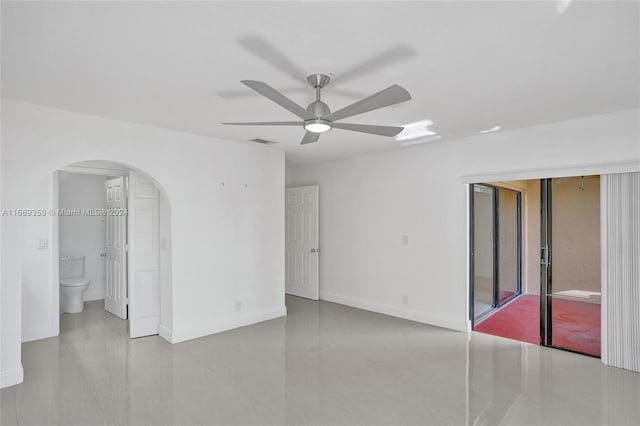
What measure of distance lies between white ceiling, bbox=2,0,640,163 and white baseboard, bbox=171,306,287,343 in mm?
2466

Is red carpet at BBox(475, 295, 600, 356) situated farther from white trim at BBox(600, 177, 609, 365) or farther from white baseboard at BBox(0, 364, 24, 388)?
white baseboard at BBox(0, 364, 24, 388)

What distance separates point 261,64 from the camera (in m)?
2.37

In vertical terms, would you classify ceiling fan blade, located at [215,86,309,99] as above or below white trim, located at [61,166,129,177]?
above

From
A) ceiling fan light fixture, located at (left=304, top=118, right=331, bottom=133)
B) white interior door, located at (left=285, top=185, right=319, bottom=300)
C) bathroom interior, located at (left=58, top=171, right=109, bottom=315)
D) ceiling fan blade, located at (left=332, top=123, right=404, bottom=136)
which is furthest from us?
white interior door, located at (left=285, top=185, right=319, bottom=300)

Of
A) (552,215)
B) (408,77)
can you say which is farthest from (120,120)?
(552,215)

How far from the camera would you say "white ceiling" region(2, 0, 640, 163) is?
1.82 metres

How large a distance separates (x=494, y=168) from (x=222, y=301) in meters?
3.70

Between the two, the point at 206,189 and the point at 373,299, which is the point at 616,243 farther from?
the point at 206,189

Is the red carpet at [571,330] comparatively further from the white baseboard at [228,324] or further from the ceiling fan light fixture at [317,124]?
the ceiling fan light fixture at [317,124]

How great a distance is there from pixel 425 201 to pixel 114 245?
175 inches

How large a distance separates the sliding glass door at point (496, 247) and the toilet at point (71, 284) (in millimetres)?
5608

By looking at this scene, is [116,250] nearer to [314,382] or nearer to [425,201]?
[314,382]

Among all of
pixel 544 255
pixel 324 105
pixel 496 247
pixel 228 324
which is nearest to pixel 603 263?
pixel 544 255

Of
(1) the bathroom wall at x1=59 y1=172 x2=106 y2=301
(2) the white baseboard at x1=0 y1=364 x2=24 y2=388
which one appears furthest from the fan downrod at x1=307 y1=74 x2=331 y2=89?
(1) the bathroom wall at x1=59 y1=172 x2=106 y2=301
